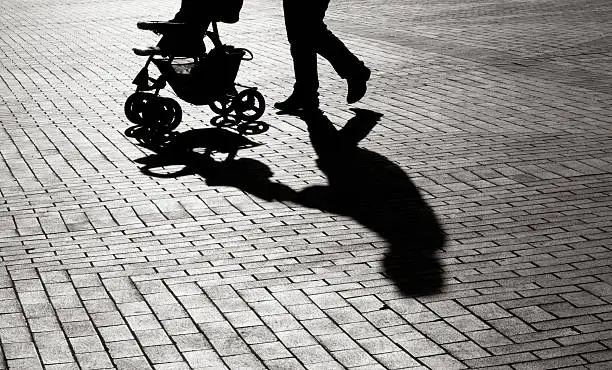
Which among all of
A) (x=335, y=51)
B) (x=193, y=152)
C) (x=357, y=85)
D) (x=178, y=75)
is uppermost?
(x=335, y=51)

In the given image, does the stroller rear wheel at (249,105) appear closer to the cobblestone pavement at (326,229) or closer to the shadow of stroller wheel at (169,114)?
the cobblestone pavement at (326,229)

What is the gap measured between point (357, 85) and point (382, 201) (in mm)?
3317

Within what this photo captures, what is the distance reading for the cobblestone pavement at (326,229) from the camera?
16.0ft

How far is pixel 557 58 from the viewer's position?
12.9m

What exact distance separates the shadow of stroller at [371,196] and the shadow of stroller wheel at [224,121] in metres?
0.76

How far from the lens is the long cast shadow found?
5.92 m

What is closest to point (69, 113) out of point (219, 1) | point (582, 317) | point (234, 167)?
point (219, 1)

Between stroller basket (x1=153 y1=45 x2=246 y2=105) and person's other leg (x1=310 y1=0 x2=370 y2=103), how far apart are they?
1312mm

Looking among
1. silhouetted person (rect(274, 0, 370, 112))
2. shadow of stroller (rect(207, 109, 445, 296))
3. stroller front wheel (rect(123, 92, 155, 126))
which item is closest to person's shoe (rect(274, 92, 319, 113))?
silhouetted person (rect(274, 0, 370, 112))

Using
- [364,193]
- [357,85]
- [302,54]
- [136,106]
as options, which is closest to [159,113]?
[136,106]

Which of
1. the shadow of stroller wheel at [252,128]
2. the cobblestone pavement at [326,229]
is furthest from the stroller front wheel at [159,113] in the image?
the shadow of stroller wheel at [252,128]

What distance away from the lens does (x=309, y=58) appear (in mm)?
10344

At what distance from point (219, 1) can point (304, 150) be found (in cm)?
→ 161

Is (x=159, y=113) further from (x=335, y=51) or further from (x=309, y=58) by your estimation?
(x=335, y=51)
